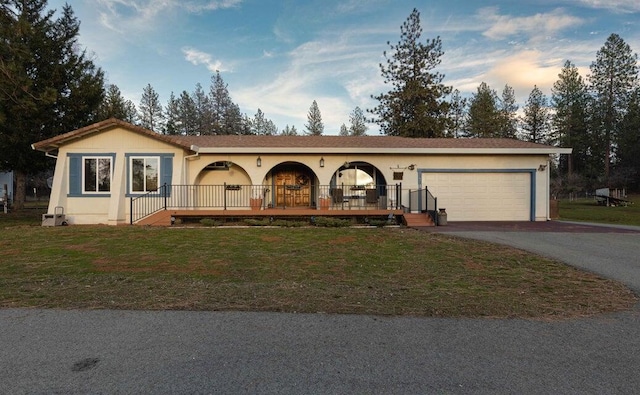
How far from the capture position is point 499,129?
137 ft

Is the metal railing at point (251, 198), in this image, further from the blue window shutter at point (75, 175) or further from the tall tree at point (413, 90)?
the tall tree at point (413, 90)

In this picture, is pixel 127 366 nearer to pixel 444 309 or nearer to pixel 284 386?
pixel 284 386

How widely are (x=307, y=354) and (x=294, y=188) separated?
13220mm

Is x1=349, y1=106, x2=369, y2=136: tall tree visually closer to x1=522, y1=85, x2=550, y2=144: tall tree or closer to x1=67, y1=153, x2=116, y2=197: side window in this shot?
x1=522, y1=85, x2=550, y2=144: tall tree

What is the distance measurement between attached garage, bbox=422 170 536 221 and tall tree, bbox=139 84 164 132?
4223 cm

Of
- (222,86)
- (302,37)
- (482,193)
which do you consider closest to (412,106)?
(302,37)

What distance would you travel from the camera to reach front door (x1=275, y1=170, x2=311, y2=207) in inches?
631

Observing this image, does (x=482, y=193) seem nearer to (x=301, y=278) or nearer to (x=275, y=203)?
(x=275, y=203)

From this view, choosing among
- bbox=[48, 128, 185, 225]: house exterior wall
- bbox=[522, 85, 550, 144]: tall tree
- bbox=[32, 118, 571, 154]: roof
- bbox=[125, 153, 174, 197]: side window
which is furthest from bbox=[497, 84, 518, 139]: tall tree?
bbox=[48, 128, 185, 225]: house exterior wall

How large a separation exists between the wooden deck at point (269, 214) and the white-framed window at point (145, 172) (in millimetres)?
1344

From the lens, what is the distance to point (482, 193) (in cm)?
1476

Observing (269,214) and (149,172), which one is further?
(149,172)

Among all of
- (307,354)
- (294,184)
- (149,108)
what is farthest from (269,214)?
(149,108)

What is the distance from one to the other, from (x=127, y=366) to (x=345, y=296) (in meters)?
2.55
